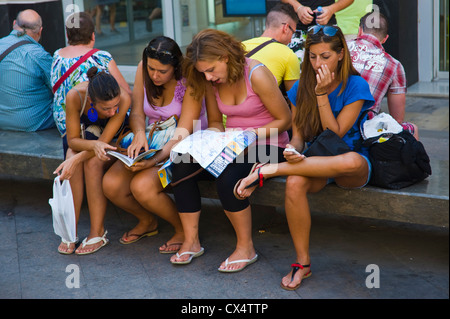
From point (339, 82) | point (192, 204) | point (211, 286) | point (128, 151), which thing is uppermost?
point (339, 82)

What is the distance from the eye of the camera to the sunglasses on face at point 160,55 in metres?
4.08

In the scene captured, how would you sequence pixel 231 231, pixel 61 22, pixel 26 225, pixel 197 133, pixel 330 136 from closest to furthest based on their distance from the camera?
pixel 330 136 < pixel 197 133 < pixel 231 231 < pixel 26 225 < pixel 61 22

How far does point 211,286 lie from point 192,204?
1.73ft

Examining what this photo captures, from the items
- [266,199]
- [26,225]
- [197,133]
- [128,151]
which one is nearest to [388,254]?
[266,199]

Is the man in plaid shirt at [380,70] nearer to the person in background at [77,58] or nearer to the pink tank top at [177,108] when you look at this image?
the pink tank top at [177,108]

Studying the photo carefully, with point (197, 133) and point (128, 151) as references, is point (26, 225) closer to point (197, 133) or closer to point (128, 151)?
point (128, 151)

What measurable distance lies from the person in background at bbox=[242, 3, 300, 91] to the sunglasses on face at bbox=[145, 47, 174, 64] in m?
0.63

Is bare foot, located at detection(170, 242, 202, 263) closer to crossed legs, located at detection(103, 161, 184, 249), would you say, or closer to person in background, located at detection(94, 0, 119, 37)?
crossed legs, located at detection(103, 161, 184, 249)

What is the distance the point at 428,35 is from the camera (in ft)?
24.5

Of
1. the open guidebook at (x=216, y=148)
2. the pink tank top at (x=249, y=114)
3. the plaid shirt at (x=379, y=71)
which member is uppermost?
the plaid shirt at (x=379, y=71)

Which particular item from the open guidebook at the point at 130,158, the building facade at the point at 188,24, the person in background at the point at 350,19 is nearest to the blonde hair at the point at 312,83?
the open guidebook at the point at 130,158

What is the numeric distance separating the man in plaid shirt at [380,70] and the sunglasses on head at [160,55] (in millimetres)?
1256

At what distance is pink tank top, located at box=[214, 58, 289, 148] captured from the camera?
3941mm

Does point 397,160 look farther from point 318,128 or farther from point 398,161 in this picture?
point 318,128
